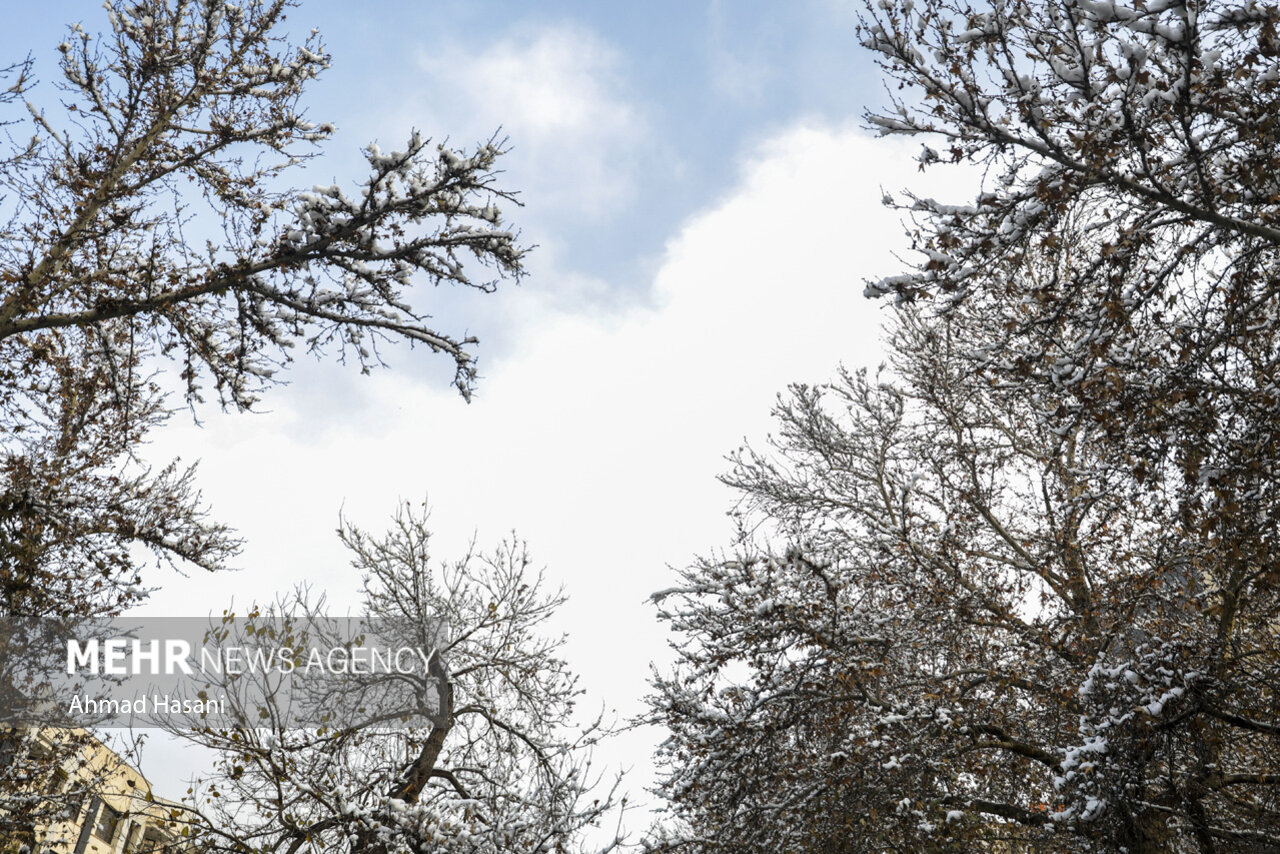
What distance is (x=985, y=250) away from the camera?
19.3 ft

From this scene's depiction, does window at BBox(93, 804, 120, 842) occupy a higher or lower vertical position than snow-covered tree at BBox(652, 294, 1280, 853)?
lower

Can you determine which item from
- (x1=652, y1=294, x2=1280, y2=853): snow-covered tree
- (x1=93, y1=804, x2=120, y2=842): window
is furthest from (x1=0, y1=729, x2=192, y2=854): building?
(x1=652, y1=294, x2=1280, y2=853): snow-covered tree

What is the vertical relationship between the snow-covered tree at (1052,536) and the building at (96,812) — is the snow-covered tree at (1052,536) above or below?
above

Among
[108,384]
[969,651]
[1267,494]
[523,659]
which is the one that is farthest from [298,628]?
[1267,494]

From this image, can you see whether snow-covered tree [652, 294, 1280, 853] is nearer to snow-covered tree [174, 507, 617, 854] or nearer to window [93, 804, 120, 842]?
snow-covered tree [174, 507, 617, 854]

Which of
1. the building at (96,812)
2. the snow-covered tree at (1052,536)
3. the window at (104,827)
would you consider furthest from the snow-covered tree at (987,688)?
the window at (104,827)

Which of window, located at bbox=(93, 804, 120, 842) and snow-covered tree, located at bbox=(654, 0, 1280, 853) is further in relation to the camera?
window, located at bbox=(93, 804, 120, 842)

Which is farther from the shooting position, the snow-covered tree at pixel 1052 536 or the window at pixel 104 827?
the window at pixel 104 827

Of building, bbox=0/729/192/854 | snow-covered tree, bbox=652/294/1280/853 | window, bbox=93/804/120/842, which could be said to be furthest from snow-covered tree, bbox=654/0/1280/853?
window, bbox=93/804/120/842

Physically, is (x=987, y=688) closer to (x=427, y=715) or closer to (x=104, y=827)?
(x=427, y=715)

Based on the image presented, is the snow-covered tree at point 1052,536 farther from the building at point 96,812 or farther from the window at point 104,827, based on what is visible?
the window at point 104,827

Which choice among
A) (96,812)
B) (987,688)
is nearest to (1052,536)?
(987,688)

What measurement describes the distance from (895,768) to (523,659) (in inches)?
288

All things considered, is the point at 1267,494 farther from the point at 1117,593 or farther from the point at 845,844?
the point at 845,844
